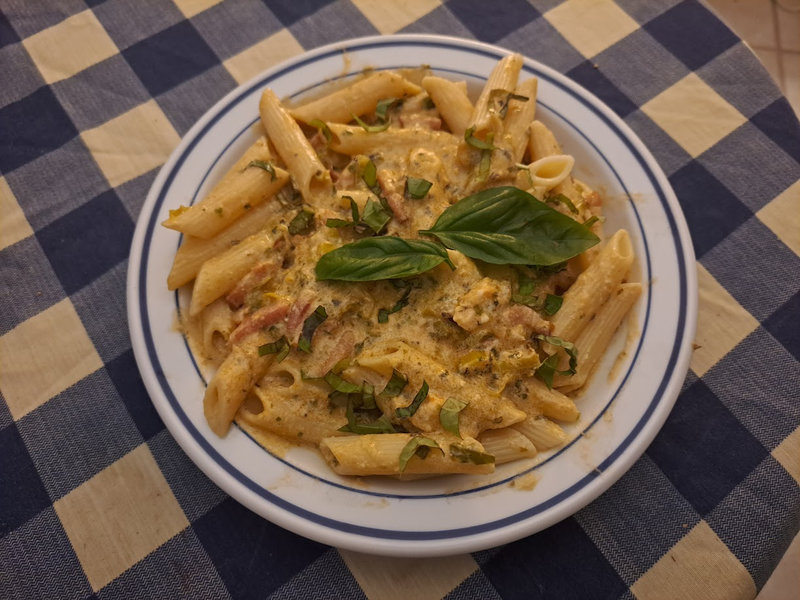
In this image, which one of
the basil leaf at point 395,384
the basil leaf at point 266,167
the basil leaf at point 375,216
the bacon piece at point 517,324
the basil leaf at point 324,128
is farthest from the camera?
the basil leaf at point 324,128

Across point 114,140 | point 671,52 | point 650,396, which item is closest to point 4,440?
point 114,140

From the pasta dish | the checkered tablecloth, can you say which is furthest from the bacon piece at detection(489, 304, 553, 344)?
the checkered tablecloth

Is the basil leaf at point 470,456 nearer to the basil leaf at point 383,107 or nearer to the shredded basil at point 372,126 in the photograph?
the shredded basil at point 372,126

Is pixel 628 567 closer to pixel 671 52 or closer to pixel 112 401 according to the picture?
pixel 112 401

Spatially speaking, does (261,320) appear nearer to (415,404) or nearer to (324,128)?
(415,404)

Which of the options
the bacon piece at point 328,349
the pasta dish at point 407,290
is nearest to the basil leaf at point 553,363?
Answer: the pasta dish at point 407,290
